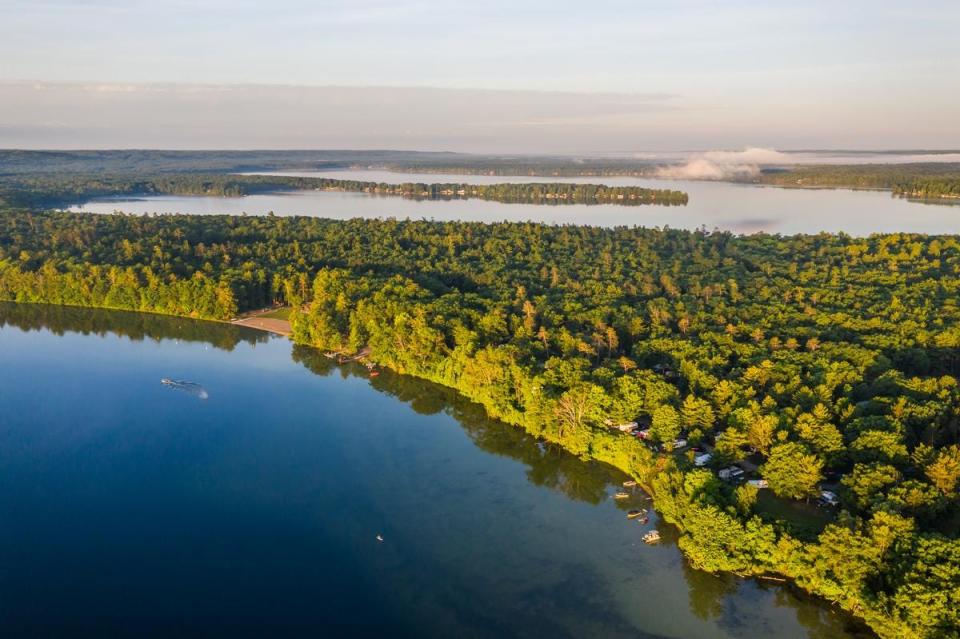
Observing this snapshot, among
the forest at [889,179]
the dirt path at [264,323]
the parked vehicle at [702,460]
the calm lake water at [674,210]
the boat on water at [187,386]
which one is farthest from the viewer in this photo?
the forest at [889,179]

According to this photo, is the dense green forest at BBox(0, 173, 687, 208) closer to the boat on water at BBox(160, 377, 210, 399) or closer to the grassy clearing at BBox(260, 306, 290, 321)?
the grassy clearing at BBox(260, 306, 290, 321)

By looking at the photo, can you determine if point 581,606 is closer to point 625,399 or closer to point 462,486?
point 462,486

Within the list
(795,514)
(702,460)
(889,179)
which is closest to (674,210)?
(889,179)

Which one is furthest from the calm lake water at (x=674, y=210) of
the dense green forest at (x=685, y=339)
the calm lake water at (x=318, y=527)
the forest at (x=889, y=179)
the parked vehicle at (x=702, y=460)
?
the parked vehicle at (x=702, y=460)

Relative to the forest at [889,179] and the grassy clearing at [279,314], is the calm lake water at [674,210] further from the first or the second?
the grassy clearing at [279,314]

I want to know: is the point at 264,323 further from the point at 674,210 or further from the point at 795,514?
the point at 674,210

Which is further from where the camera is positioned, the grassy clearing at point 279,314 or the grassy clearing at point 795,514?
the grassy clearing at point 279,314

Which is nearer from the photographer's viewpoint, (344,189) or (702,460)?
(702,460)

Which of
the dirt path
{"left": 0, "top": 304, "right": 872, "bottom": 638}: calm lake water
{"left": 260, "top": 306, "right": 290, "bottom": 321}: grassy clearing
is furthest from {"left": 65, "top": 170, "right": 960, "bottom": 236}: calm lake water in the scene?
{"left": 0, "top": 304, "right": 872, "bottom": 638}: calm lake water
